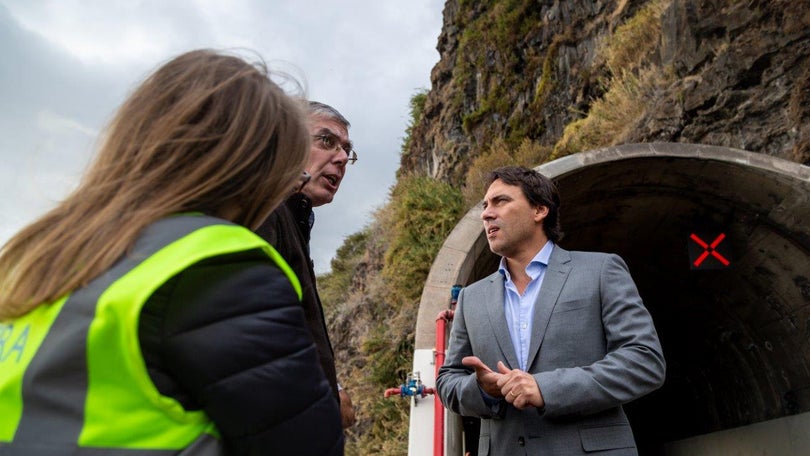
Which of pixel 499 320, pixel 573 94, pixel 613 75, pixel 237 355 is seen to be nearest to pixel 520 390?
pixel 499 320

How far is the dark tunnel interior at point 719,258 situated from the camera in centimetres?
547

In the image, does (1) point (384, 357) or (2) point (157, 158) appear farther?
(1) point (384, 357)

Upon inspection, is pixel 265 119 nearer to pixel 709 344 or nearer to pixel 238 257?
pixel 238 257

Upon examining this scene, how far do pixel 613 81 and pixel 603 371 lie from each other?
8474mm

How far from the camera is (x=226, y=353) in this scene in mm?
976

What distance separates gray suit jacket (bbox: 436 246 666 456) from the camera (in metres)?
2.51

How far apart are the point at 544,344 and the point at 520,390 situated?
16.4 inches

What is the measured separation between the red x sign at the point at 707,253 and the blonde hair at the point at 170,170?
18.8 feet

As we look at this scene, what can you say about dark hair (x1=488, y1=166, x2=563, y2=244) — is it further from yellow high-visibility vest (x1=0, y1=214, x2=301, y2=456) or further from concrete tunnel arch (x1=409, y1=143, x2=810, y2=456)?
yellow high-visibility vest (x1=0, y1=214, x2=301, y2=456)

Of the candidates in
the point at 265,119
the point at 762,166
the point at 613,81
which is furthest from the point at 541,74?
the point at 265,119

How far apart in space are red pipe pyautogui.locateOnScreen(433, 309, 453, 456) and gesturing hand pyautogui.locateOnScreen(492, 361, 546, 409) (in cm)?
134

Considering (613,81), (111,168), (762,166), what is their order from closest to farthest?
(111,168) < (762,166) < (613,81)

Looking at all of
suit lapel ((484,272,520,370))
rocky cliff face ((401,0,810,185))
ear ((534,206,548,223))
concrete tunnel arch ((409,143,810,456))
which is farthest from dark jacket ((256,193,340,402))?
rocky cliff face ((401,0,810,185))

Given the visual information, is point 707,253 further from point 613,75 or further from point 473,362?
point 613,75
